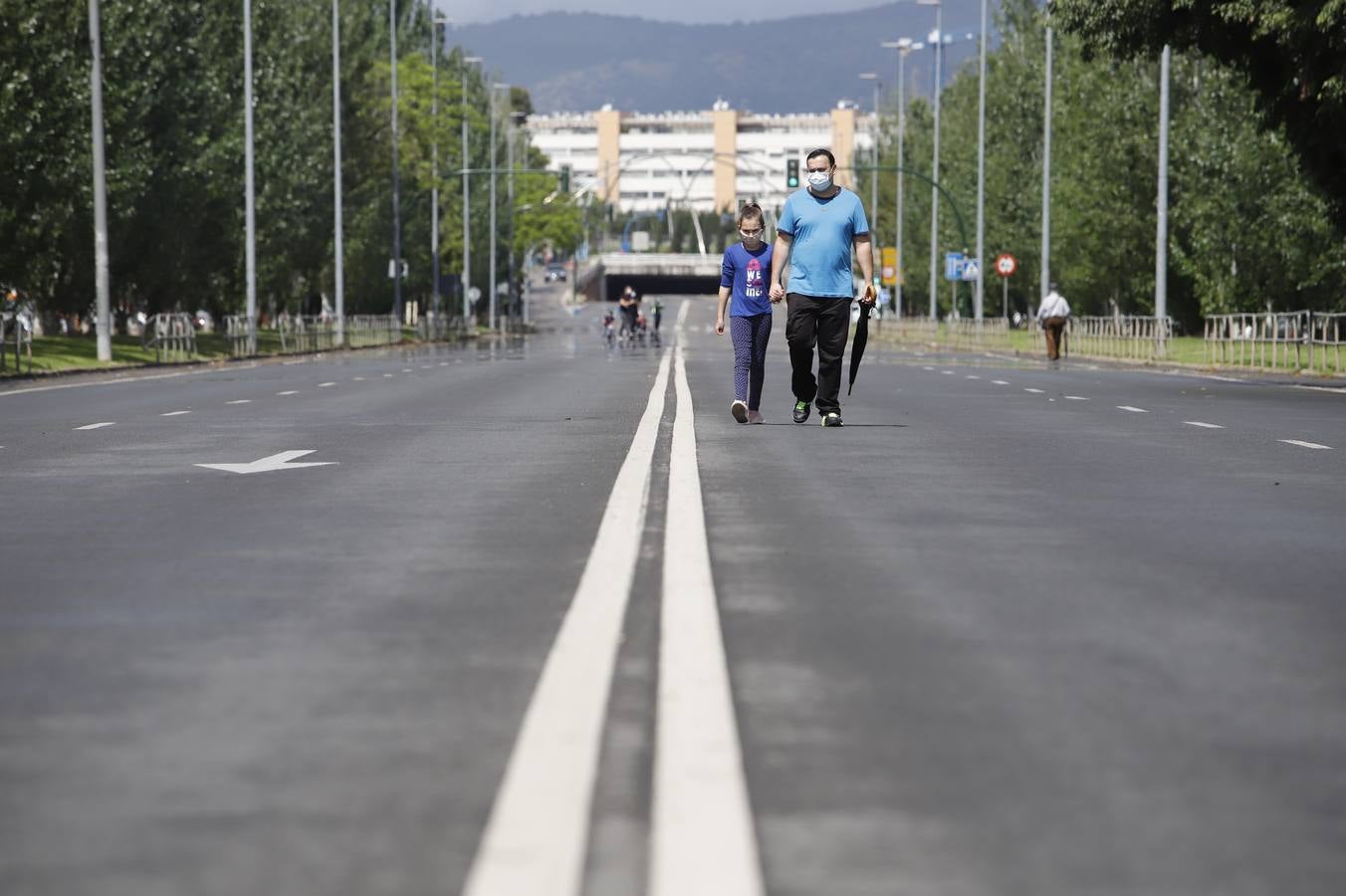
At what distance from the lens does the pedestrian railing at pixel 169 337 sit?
53625 millimetres

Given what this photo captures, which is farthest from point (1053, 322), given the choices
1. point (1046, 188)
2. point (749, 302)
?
point (749, 302)

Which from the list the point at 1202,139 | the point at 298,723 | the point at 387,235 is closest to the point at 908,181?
the point at 387,235

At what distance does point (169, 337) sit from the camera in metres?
54.9

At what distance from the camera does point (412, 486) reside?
1468cm

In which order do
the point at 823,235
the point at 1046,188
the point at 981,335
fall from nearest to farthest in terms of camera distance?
the point at 823,235, the point at 1046,188, the point at 981,335

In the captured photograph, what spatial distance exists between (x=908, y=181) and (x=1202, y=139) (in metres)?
64.5

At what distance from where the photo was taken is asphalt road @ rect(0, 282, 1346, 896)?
5.36 m

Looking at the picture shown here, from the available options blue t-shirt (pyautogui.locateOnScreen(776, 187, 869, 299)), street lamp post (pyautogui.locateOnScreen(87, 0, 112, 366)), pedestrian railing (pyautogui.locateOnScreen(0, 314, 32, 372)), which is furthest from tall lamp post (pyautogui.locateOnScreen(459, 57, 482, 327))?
blue t-shirt (pyautogui.locateOnScreen(776, 187, 869, 299))

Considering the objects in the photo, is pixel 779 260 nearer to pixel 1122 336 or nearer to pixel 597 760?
pixel 597 760

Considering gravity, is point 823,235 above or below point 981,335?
above

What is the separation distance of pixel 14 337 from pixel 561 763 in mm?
39222

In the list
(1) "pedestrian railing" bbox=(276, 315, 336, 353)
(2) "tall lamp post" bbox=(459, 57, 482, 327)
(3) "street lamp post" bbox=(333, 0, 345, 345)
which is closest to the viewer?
(1) "pedestrian railing" bbox=(276, 315, 336, 353)

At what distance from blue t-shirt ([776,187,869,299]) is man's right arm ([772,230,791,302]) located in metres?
0.07

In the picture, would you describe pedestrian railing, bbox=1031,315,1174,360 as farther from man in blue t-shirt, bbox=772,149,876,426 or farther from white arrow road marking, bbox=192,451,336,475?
white arrow road marking, bbox=192,451,336,475
